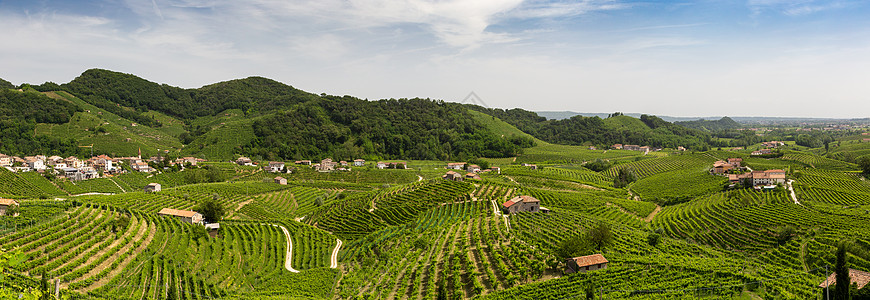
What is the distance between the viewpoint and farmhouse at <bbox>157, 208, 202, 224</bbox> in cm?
4416

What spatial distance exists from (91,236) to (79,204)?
9.20 meters

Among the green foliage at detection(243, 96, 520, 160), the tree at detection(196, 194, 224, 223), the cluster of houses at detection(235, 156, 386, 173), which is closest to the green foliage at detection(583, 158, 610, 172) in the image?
the green foliage at detection(243, 96, 520, 160)

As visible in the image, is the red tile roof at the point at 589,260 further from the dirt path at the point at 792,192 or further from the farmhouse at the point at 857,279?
the dirt path at the point at 792,192

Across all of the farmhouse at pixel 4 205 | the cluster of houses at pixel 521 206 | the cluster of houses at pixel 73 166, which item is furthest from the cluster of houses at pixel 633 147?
the farmhouse at pixel 4 205

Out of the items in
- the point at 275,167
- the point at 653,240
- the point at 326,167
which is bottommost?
the point at 653,240

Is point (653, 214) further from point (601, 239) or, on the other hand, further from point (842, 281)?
point (842, 281)

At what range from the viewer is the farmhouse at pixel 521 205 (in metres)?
49.1

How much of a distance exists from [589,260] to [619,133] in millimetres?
149097

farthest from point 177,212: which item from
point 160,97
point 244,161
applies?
point 160,97

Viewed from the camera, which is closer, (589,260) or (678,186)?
(589,260)

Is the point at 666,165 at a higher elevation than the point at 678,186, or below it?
higher

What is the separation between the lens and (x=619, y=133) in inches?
6619

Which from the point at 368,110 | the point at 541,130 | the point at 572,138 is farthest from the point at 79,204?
the point at 541,130

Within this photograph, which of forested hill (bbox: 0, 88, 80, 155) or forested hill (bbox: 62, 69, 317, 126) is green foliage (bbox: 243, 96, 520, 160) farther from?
forested hill (bbox: 0, 88, 80, 155)
